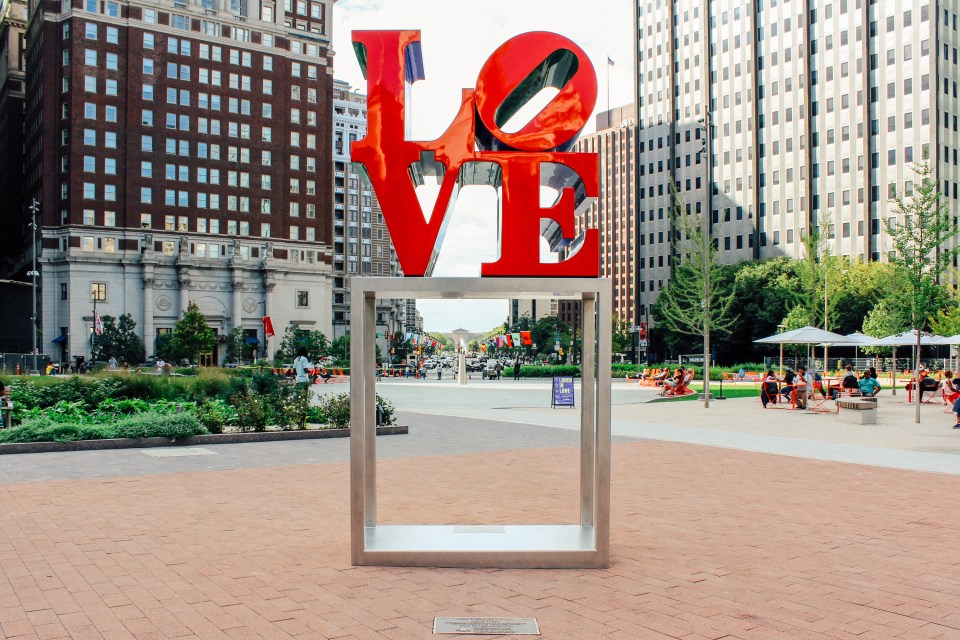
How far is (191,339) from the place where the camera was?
237ft

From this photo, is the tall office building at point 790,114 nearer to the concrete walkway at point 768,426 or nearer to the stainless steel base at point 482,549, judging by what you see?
the concrete walkway at point 768,426

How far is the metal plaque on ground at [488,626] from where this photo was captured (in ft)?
17.3

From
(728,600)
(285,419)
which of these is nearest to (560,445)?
(285,419)

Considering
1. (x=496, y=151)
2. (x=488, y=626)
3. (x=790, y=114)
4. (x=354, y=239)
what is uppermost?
(x=790, y=114)

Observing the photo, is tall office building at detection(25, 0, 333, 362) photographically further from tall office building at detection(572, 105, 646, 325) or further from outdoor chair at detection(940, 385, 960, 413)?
tall office building at detection(572, 105, 646, 325)

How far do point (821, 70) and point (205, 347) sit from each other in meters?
83.3

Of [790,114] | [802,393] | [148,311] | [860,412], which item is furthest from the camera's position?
[790,114]

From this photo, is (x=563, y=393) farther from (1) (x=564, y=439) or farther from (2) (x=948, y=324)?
(2) (x=948, y=324)

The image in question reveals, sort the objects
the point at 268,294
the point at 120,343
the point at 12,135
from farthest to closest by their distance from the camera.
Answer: the point at 12,135
the point at 268,294
the point at 120,343

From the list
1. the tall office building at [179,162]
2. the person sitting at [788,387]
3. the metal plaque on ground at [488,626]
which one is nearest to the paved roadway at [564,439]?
the person sitting at [788,387]

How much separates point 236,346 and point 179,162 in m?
21.6

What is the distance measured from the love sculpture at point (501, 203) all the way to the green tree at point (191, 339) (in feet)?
229

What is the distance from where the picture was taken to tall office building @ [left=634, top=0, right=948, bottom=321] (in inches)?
3573

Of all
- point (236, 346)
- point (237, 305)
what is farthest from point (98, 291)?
point (236, 346)
